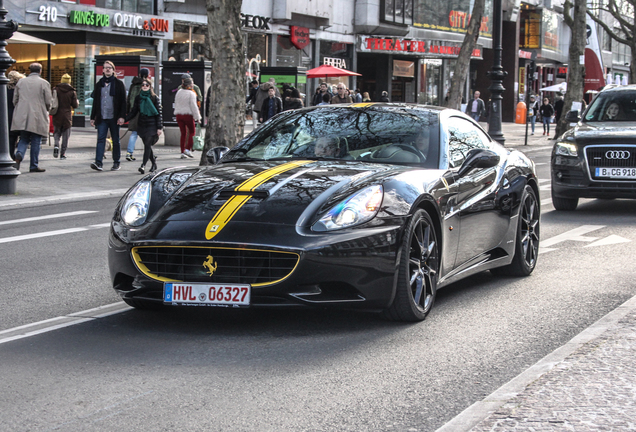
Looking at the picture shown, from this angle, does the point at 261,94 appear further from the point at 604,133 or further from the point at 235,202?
the point at 235,202

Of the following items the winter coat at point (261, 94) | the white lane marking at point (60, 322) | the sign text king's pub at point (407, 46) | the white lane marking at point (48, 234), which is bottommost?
the white lane marking at point (60, 322)

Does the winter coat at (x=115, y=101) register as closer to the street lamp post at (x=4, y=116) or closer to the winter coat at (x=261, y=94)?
the street lamp post at (x=4, y=116)

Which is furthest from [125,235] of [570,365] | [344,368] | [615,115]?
[615,115]

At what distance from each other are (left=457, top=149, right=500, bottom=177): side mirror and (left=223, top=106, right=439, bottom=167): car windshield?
23 cm

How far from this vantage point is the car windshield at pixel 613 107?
44.8 ft

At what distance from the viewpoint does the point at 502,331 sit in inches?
233

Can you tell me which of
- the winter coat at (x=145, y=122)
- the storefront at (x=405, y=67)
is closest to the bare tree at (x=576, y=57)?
the storefront at (x=405, y=67)

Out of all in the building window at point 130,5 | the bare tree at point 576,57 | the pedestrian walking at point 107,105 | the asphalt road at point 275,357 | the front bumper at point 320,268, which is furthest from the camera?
the bare tree at point 576,57

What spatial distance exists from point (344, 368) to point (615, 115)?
9870 mm

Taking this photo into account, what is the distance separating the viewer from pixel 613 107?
13820mm

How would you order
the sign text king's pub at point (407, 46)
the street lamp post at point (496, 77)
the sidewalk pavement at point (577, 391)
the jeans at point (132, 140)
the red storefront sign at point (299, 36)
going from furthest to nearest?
the sign text king's pub at point (407, 46), the red storefront sign at point (299, 36), the street lamp post at point (496, 77), the jeans at point (132, 140), the sidewalk pavement at point (577, 391)

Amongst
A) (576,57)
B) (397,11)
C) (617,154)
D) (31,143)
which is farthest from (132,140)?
(397,11)

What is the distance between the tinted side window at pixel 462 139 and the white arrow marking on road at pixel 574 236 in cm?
248

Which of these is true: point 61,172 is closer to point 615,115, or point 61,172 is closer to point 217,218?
point 615,115
